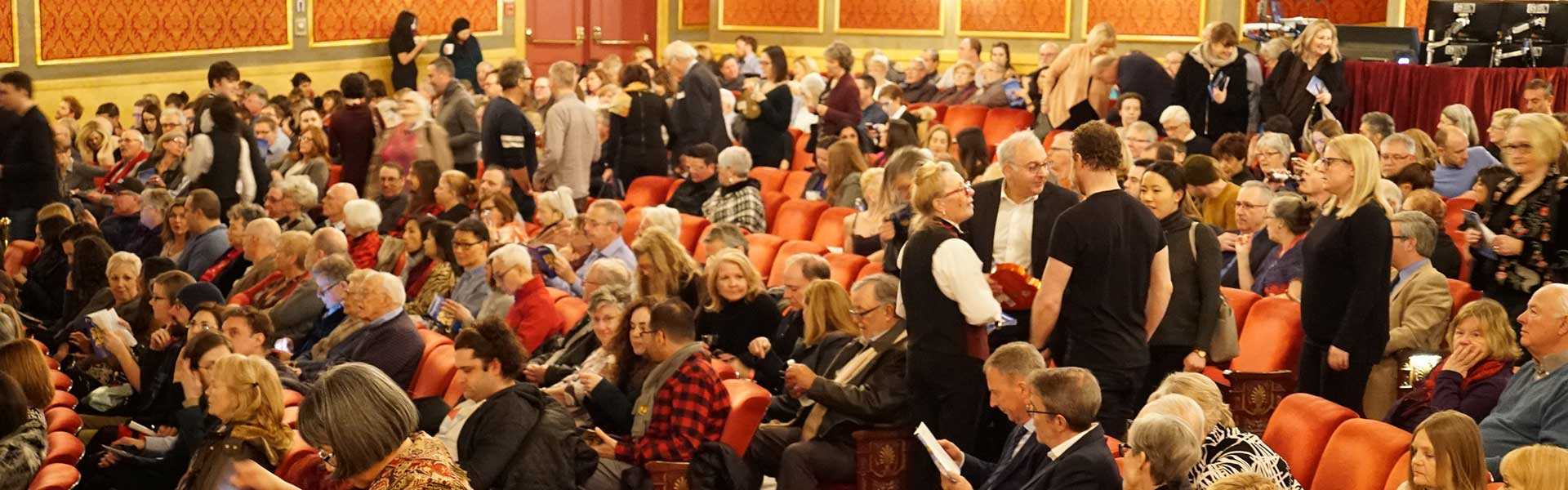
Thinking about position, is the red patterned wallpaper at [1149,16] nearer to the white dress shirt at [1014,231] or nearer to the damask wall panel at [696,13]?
the damask wall panel at [696,13]

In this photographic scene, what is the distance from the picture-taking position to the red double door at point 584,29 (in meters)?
16.8

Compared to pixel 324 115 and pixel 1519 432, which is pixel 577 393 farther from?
pixel 324 115

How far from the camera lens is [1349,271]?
5062 millimetres

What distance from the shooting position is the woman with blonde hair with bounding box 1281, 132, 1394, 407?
197 inches

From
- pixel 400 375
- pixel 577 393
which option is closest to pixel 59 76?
pixel 400 375

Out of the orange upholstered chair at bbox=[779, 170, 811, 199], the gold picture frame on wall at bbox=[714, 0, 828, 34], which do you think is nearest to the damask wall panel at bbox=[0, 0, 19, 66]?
the orange upholstered chair at bbox=[779, 170, 811, 199]

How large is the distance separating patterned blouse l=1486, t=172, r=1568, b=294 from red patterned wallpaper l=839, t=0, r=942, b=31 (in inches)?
417

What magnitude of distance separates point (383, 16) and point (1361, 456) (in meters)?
12.3

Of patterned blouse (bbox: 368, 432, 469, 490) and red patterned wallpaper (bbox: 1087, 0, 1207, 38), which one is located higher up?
red patterned wallpaper (bbox: 1087, 0, 1207, 38)

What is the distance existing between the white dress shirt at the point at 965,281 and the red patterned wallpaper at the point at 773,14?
12.3 metres

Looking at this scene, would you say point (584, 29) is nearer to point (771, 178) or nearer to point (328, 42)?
point (328, 42)

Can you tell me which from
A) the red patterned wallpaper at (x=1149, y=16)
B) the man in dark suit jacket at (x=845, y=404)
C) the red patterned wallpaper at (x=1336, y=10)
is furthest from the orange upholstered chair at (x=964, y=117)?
the man in dark suit jacket at (x=845, y=404)

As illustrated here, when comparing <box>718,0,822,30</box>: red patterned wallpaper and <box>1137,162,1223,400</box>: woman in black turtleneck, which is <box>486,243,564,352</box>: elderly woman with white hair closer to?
<box>1137,162,1223,400</box>: woman in black turtleneck

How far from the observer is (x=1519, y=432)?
4461 mm
